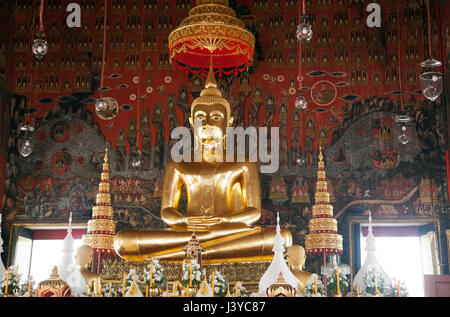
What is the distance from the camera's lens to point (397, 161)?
7.19m

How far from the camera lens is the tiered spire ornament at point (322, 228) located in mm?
6406

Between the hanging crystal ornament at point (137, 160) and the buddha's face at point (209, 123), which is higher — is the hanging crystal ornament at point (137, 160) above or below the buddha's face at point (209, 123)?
below

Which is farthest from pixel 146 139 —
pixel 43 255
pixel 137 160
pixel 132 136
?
pixel 43 255

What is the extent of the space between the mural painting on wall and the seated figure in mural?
2.67ft

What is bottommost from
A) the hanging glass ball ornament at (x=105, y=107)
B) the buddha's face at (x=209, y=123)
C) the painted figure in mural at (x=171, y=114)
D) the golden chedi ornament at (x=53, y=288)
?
the golden chedi ornament at (x=53, y=288)

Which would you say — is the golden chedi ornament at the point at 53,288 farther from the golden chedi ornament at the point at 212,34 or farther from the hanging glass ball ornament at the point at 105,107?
the golden chedi ornament at the point at 212,34

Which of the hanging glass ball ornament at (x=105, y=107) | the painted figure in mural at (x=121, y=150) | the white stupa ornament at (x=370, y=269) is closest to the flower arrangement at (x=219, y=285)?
the white stupa ornament at (x=370, y=269)

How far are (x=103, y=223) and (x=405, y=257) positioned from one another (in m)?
3.74

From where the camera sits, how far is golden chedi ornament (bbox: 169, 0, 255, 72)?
6277 millimetres

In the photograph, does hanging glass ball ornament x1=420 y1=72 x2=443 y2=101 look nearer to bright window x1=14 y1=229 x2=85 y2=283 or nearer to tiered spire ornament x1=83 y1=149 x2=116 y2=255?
tiered spire ornament x1=83 y1=149 x2=116 y2=255

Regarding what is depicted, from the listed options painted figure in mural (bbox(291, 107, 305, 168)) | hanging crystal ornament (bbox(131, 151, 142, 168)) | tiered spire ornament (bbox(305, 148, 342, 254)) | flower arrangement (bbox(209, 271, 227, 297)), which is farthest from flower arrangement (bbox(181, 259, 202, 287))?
painted figure in mural (bbox(291, 107, 305, 168))

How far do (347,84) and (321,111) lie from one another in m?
0.49

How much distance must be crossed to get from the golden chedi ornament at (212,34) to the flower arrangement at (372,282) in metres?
3.36
